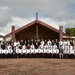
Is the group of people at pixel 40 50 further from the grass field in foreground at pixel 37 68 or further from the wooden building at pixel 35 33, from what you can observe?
the grass field in foreground at pixel 37 68

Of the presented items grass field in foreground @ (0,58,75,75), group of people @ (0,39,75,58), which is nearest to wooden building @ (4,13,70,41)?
group of people @ (0,39,75,58)

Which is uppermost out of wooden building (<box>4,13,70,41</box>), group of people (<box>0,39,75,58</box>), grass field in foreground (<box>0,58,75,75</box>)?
wooden building (<box>4,13,70,41</box>)

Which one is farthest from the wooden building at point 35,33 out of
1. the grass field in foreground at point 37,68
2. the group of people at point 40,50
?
the grass field in foreground at point 37,68

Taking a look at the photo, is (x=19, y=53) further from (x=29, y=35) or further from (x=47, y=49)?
(x=29, y=35)

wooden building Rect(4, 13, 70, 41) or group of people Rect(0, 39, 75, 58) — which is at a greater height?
wooden building Rect(4, 13, 70, 41)

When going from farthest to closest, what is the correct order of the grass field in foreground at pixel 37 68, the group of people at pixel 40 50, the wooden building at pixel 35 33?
the wooden building at pixel 35 33 → the group of people at pixel 40 50 → the grass field in foreground at pixel 37 68

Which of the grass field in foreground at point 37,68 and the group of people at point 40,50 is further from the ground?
the group of people at point 40,50

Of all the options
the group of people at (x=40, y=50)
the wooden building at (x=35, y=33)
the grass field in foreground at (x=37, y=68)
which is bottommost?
the grass field in foreground at (x=37, y=68)

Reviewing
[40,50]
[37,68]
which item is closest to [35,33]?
[40,50]

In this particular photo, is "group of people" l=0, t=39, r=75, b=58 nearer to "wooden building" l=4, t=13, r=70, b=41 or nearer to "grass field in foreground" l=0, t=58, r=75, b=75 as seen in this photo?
"wooden building" l=4, t=13, r=70, b=41

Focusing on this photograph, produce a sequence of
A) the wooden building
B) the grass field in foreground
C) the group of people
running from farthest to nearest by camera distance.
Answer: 1. the wooden building
2. the group of people
3. the grass field in foreground

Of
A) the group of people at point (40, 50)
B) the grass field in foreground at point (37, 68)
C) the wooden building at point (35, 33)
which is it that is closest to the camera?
the grass field in foreground at point (37, 68)

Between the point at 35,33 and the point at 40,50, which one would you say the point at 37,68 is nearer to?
the point at 40,50

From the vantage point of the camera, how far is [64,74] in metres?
13.4
